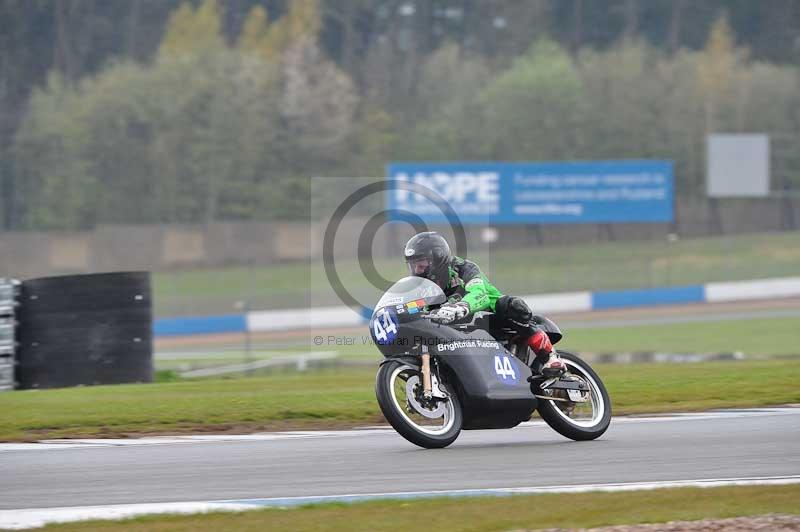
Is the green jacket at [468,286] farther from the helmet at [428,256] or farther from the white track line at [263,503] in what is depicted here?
the white track line at [263,503]

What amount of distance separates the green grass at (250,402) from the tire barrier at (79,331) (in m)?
0.36

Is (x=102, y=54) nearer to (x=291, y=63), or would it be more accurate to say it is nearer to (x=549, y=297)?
(x=291, y=63)

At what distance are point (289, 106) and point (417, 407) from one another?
5316cm

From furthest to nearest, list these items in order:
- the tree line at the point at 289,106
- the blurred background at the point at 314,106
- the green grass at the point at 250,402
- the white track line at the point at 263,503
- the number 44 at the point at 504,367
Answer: the tree line at the point at 289,106 → the blurred background at the point at 314,106 → the green grass at the point at 250,402 → the number 44 at the point at 504,367 → the white track line at the point at 263,503

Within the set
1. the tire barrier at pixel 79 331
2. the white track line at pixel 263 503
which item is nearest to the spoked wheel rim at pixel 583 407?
the white track line at pixel 263 503

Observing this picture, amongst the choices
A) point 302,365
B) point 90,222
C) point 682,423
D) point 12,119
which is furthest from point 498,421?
point 12,119

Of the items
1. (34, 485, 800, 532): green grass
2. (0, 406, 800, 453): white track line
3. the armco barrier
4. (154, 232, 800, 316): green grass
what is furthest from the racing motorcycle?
the armco barrier

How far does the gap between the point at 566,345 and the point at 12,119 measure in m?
39.2

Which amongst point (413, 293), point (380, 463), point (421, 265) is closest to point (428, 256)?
point (421, 265)

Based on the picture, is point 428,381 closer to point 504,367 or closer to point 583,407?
point 504,367

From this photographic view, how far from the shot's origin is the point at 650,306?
4166 centimetres

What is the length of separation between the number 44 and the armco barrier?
91.5 feet

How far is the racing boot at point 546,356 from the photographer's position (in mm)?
10023

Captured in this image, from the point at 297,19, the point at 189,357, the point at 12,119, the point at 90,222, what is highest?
the point at 297,19
